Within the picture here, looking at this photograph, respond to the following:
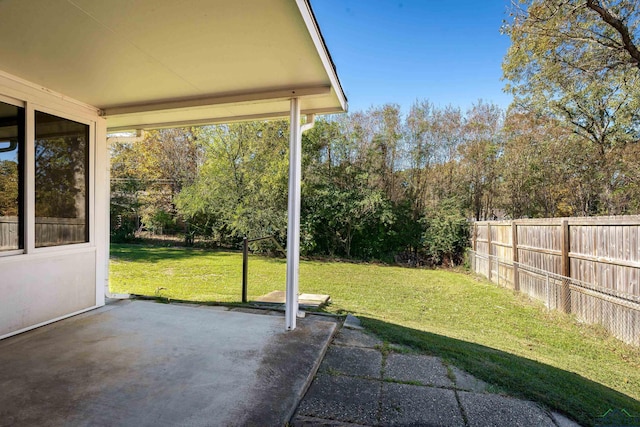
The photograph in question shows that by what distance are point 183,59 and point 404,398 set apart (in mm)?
2750

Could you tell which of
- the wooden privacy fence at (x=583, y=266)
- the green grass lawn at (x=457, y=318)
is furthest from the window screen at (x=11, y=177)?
the wooden privacy fence at (x=583, y=266)

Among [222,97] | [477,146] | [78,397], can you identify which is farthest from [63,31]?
[477,146]

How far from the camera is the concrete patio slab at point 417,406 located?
1797 millimetres

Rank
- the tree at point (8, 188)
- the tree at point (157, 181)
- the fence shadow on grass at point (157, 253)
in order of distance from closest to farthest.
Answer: the tree at point (8, 188)
the fence shadow on grass at point (157, 253)
the tree at point (157, 181)

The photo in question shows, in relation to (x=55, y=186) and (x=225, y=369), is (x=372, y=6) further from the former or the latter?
(x=225, y=369)

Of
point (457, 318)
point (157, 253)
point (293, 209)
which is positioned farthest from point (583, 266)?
point (157, 253)

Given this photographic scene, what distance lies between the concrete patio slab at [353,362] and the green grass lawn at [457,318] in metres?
0.42

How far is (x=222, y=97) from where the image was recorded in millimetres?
3154

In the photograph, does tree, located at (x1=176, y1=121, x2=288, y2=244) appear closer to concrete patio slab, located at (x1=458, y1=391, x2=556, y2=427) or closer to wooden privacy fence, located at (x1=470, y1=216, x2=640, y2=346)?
wooden privacy fence, located at (x1=470, y1=216, x2=640, y2=346)

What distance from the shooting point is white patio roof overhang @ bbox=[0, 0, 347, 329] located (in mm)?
1780

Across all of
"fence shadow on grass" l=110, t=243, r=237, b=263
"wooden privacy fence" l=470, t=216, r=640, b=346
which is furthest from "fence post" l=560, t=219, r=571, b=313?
"fence shadow on grass" l=110, t=243, r=237, b=263

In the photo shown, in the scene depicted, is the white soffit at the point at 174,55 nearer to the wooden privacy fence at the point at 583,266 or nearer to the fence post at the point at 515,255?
the wooden privacy fence at the point at 583,266

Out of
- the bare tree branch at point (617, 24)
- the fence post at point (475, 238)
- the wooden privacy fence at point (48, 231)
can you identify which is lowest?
the fence post at point (475, 238)

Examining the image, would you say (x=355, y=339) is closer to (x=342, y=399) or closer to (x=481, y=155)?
(x=342, y=399)
